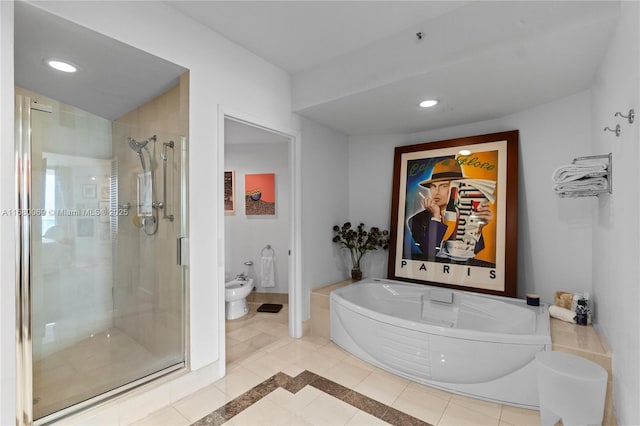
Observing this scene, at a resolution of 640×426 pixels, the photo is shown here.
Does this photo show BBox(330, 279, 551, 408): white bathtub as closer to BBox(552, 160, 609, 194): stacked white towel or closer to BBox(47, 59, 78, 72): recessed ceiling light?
BBox(552, 160, 609, 194): stacked white towel

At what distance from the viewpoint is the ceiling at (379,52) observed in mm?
1639

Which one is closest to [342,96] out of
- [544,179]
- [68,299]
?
[544,179]

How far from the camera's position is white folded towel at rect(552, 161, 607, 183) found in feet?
5.59

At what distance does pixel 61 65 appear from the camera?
2027mm

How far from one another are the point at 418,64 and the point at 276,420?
2505mm

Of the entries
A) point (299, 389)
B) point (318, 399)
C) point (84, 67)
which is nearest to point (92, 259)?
point (84, 67)

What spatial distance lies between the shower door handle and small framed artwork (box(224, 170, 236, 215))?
7.10ft

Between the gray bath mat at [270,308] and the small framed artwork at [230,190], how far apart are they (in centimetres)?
140

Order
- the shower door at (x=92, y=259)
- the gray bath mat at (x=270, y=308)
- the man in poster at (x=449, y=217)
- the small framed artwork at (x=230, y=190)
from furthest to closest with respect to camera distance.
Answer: the small framed artwork at (x=230, y=190)
the gray bath mat at (x=270, y=308)
the man in poster at (x=449, y=217)
the shower door at (x=92, y=259)

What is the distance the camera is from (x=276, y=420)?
1802mm

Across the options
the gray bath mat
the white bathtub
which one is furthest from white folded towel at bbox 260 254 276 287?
the white bathtub

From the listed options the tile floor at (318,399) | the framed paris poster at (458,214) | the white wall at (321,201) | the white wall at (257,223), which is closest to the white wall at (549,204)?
the framed paris poster at (458,214)

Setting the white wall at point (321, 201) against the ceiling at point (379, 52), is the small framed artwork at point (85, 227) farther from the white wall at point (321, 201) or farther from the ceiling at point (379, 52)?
the white wall at point (321, 201)

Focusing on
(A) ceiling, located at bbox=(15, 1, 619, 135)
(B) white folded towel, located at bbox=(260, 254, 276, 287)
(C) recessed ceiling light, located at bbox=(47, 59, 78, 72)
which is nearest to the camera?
(A) ceiling, located at bbox=(15, 1, 619, 135)
